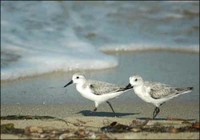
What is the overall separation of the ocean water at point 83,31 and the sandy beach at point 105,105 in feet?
1.28

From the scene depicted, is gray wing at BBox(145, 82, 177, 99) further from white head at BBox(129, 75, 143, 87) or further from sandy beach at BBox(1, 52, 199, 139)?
sandy beach at BBox(1, 52, 199, 139)

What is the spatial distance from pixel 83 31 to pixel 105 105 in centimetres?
439

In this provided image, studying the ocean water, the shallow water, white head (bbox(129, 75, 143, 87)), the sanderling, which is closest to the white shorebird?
white head (bbox(129, 75, 143, 87))

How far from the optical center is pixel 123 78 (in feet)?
28.5

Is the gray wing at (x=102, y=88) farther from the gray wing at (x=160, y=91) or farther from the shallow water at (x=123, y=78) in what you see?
the shallow water at (x=123, y=78)

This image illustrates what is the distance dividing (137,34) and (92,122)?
6.30 meters

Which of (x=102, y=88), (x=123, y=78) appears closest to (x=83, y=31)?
(x=123, y=78)

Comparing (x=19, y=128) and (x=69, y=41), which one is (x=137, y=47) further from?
(x=19, y=128)

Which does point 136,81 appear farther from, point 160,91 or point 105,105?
point 105,105

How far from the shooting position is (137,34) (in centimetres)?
1177

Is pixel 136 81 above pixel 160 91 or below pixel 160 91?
above

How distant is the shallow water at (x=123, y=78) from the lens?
7.83m

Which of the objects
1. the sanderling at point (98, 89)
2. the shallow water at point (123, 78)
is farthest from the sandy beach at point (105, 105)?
the sanderling at point (98, 89)

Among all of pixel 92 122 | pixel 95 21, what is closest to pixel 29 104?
pixel 92 122
